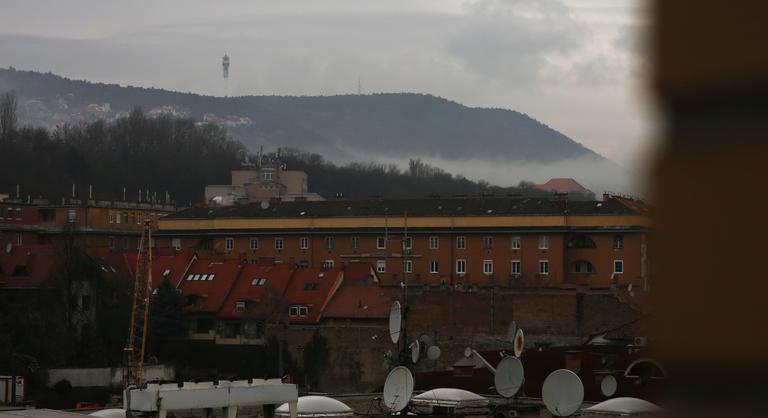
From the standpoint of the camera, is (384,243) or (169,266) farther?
(384,243)

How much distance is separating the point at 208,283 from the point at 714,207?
61.5 m

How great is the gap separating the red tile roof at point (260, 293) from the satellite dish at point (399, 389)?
105 feet

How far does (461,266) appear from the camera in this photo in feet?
212

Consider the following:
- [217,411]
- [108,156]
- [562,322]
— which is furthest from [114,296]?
[108,156]

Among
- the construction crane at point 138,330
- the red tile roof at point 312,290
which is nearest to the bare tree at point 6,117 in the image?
the construction crane at point 138,330

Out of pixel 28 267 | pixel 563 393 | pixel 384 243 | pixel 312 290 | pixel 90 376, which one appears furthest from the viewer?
pixel 384 243

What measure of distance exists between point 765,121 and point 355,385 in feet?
177

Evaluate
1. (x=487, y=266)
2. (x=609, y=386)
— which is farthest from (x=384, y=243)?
(x=609, y=386)

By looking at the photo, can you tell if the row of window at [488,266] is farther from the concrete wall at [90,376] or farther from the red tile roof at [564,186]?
the red tile roof at [564,186]

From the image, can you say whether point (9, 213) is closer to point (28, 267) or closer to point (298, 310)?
point (28, 267)

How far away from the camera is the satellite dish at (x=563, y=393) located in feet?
81.1

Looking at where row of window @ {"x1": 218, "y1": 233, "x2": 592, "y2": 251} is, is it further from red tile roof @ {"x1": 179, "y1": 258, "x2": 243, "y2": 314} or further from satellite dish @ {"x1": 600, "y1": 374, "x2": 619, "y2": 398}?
satellite dish @ {"x1": 600, "y1": 374, "x2": 619, "y2": 398}

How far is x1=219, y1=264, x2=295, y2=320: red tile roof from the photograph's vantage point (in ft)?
195

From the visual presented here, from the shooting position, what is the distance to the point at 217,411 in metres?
28.9
